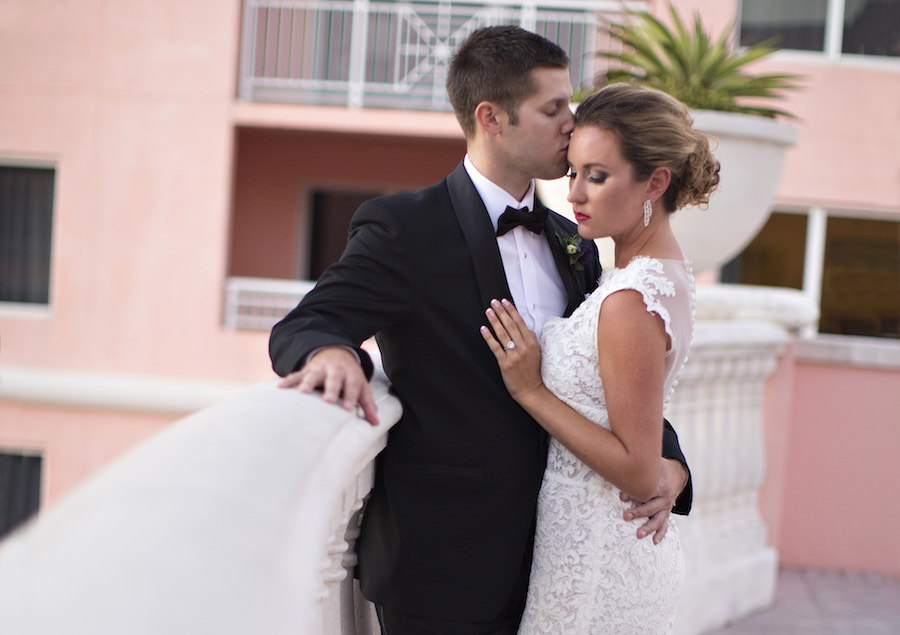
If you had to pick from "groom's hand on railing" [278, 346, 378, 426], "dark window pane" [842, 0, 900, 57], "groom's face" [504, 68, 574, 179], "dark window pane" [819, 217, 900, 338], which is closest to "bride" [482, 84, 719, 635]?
"groom's face" [504, 68, 574, 179]

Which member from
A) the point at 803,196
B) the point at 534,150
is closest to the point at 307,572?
the point at 534,150

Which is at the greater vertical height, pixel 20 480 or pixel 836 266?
pixel 836 266

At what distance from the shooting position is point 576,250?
2.22 m

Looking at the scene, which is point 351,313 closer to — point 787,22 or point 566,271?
point 566,271

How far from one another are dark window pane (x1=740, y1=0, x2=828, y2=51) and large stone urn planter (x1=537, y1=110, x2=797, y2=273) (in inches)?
235

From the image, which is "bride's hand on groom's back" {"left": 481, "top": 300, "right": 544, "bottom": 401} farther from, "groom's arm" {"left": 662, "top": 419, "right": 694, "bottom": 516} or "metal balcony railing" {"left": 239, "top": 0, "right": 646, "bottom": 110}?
"metal balcony railing" {"left": 239, "top": 0, "right": 646, "bottom": 110}

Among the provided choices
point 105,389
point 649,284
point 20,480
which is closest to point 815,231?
point 105,389

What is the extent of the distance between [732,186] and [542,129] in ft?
7.01

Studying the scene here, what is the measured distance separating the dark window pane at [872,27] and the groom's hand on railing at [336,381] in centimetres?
945

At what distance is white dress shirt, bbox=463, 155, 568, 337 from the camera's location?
7.00ft

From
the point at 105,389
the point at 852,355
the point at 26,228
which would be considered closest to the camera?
the point at 852,355

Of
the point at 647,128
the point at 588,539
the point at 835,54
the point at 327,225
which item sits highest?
the point at 835,54

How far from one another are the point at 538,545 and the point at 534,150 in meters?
0.88

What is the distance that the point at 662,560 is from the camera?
2082 millimetres
